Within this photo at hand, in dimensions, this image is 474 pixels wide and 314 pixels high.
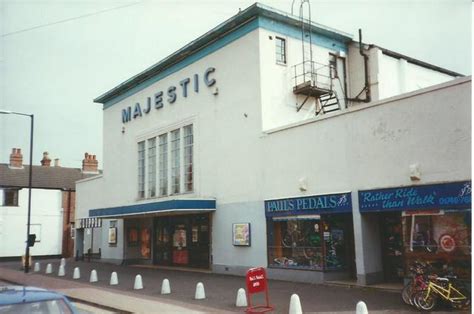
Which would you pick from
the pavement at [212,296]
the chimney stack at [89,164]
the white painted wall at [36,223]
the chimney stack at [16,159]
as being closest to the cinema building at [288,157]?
the pavement at [212,296]

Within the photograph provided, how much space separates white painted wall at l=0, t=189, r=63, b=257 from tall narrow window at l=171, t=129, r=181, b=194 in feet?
65.3

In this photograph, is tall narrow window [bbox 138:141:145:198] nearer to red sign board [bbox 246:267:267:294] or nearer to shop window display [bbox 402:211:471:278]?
shop window display [bbox 402:211:471:278]

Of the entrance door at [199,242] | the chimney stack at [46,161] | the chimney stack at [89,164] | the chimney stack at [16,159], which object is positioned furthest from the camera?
the chimney stack at [46,161]

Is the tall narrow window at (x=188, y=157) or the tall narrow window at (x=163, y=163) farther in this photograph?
the tall narrow window at (x=163, y=163)

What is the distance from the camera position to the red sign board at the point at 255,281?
10.8 meters

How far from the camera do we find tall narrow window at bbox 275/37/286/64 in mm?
20969

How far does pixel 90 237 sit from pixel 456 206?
27.7 m

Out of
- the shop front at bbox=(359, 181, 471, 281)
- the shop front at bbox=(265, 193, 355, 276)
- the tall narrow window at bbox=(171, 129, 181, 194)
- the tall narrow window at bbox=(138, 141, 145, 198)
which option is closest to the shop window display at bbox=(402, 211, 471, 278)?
the shop front at bbox=(359, 181, 471, 281)

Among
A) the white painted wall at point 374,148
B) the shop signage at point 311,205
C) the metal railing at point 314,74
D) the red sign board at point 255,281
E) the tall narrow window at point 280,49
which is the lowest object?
the red sign board at point 255,281

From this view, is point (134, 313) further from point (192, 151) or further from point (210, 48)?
point (210, 48)

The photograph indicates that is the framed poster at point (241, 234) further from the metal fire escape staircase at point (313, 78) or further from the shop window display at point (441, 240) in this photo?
the shop window display at point (441, 240)

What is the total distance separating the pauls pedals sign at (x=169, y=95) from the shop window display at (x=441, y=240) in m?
12.0

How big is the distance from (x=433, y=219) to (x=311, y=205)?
465 cm

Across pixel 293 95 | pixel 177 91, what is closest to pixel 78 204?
pixel 177 91
